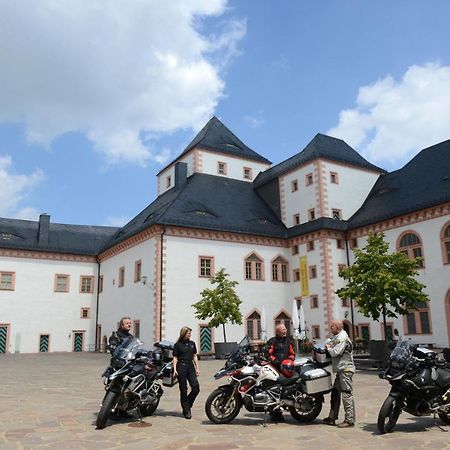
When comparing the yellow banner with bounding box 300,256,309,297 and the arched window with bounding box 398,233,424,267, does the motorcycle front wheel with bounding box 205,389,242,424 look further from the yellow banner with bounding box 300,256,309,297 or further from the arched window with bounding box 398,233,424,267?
the yellow banner with bounding box 300,256,309,297

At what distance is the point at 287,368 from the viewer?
9117 mm

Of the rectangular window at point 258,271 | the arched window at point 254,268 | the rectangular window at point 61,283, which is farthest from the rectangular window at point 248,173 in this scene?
the rectangular window at point 61,283

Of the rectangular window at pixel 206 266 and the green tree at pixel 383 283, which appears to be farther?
the rectangular window at pixel 206 266

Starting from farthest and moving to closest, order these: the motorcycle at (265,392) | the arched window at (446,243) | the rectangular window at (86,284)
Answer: the rectangular window at (86,284) → the arched window at (446,243) → the motorcycle at (265,392)

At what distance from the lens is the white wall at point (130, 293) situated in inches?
1217

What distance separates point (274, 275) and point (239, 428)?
2608 centimetres

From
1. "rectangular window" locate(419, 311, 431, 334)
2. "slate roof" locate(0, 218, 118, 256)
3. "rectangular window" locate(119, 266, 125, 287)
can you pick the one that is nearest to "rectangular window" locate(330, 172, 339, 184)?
"rectangular window" locate(419, 311, 431, 334)

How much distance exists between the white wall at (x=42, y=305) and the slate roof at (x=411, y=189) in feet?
75.0

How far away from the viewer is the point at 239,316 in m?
27.9

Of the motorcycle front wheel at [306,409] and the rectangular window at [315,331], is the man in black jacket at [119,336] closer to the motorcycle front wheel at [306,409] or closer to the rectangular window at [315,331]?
the motorcycle front wheel at [306,409]

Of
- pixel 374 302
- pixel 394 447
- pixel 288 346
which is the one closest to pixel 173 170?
Result: pixel 374 302

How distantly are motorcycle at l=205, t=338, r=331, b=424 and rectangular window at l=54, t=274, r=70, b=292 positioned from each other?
3495 centimetres

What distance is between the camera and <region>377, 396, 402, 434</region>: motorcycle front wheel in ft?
26.2

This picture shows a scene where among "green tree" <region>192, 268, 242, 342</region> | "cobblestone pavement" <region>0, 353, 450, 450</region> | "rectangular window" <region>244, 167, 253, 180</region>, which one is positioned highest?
"rectangular window" <region>244, 167, 253, 180</region>
